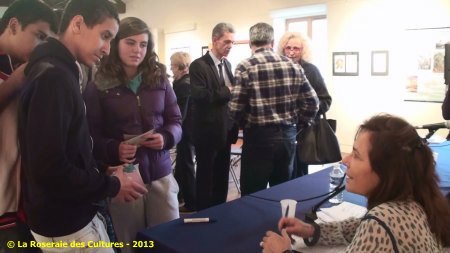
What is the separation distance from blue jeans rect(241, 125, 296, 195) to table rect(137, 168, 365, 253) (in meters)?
0.71

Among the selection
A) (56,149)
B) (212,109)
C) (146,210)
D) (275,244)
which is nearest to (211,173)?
(212,109)

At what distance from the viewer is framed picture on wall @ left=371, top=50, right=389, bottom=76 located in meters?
4.80

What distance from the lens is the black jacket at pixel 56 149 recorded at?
103cm

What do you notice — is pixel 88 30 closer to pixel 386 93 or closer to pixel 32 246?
pixel 32 246

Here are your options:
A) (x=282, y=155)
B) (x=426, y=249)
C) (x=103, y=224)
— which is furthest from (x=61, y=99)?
(x=282, y=155)

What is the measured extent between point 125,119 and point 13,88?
20.0 inches

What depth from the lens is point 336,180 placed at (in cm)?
183

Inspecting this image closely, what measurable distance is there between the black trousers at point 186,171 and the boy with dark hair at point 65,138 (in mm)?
2301

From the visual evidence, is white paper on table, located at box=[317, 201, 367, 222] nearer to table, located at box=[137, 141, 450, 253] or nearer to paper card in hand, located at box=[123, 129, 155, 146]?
table, located at box=[137, 141, 450, 253]

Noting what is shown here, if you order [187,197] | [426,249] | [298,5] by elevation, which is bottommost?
[187,197]

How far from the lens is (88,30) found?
1.18m

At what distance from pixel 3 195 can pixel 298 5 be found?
200 inches

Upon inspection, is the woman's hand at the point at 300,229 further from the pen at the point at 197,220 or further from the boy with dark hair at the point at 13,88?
the boy with dark hair at the point at 13,88

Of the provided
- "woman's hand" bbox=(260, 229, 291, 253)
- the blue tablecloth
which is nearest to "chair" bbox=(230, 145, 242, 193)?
the blue tablecloth
